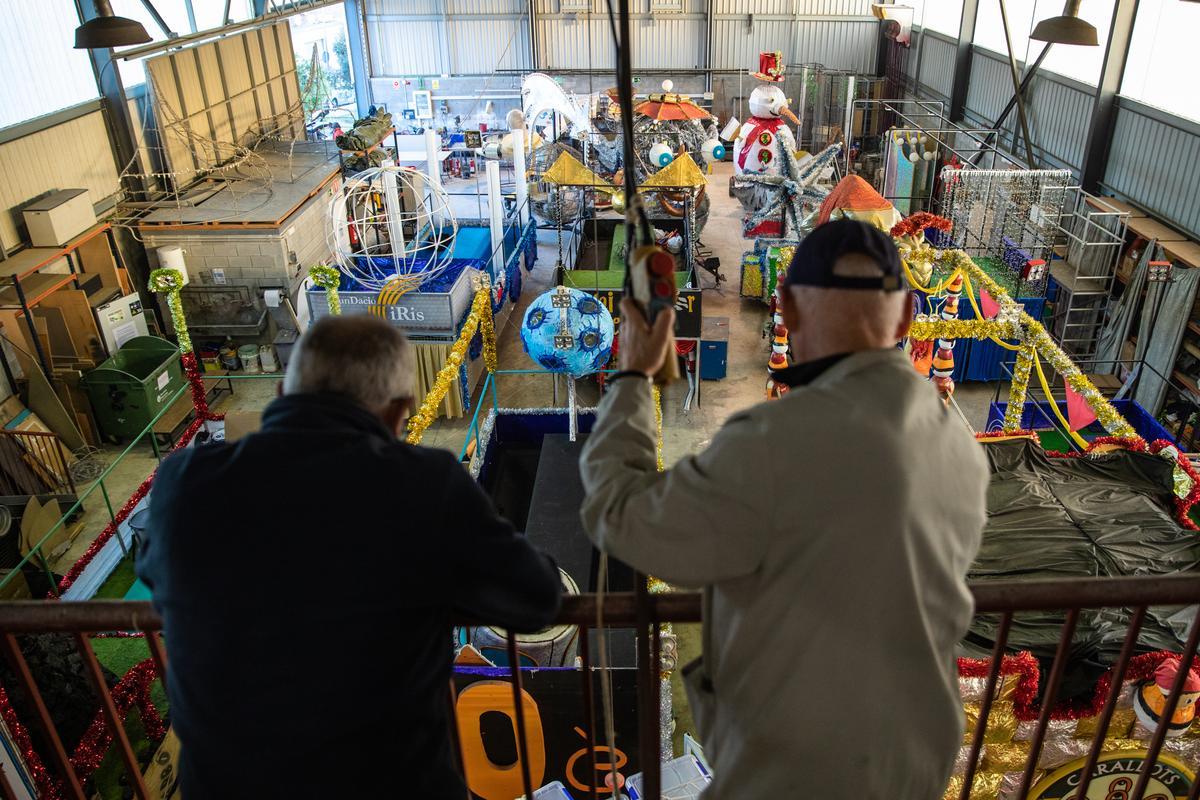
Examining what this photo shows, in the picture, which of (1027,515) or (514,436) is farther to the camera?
(514,436)

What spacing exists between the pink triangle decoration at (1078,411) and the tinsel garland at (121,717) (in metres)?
7.78

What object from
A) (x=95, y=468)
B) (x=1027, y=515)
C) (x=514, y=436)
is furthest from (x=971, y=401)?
(x=95, y=468)

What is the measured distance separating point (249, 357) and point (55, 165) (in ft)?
11.0

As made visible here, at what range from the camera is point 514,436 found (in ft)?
30.9

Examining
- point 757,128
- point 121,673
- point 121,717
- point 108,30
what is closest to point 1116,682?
point 121,717

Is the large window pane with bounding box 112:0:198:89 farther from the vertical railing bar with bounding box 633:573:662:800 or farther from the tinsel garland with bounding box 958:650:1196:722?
the vertical railing bar with bounding box 633:573:662:800

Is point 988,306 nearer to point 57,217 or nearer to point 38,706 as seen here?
point 38,706

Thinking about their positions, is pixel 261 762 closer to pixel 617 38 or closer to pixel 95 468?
pixel 617 38

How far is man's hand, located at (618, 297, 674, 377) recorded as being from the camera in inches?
59.4

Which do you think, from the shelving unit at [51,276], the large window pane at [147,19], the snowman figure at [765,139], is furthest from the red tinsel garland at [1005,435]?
the large window pane at [147,19]

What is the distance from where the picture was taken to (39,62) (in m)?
10.9

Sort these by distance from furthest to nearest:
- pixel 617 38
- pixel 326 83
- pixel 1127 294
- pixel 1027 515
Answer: pixel 326 83 → pixel 1127 294 → pixel 1027 515 → pixel 617 38

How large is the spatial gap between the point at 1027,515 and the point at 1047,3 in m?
12.0

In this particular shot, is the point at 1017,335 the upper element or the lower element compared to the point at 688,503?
lower
